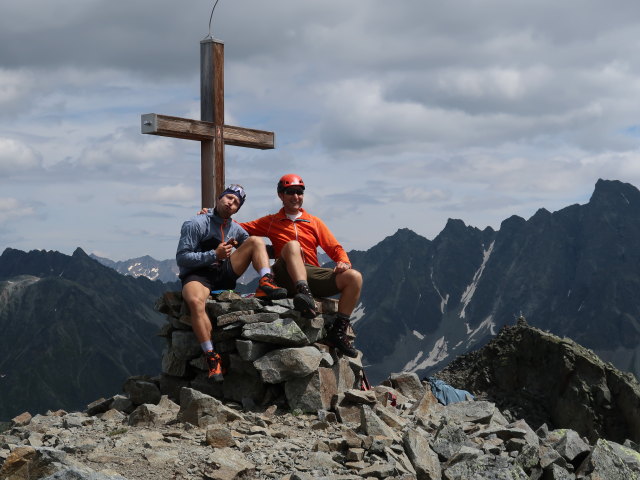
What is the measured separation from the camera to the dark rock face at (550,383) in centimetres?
2638

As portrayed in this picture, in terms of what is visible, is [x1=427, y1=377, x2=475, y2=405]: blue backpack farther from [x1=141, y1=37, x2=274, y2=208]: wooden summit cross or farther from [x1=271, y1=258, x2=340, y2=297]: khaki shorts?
[x1=141, y1=37, x2=274, y2=208]: wooden summit cross

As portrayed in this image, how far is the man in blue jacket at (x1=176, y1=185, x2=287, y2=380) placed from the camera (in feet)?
48.2

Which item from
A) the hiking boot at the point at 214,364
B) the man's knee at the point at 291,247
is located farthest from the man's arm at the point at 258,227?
the hiking boot at the point at 214,364

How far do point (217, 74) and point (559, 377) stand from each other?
696 inches

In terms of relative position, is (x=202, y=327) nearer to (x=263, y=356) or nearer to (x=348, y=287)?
(x=263, y=356)

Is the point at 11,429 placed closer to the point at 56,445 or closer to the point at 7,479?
the point at 56,445

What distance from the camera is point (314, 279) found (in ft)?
50.9

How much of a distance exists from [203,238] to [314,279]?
2.18 meters

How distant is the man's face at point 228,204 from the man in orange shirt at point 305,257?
2.97 feet

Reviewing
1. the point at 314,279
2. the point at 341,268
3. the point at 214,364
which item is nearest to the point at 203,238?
the point at 314,279

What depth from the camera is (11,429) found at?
14633 millimetres

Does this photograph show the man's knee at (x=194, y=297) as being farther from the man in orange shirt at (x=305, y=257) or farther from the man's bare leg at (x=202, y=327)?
the man in orange shirt at (x=305, y=257)

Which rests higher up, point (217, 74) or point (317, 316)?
point (217, 74)

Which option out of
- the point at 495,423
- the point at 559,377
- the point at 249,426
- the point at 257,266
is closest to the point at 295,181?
the point at 257,266
